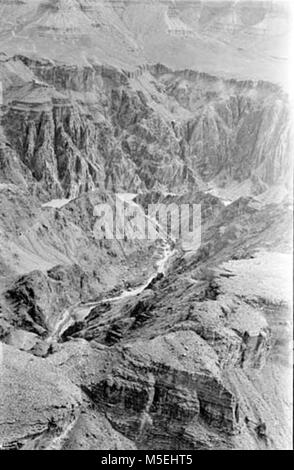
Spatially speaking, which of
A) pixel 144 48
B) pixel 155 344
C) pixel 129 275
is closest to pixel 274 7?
pixel 144 48

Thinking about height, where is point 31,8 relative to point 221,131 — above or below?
above

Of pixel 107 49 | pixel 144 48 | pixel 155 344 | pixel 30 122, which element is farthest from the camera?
pixel 144 48

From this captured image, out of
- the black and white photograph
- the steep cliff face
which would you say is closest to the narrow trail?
the black and white photograph

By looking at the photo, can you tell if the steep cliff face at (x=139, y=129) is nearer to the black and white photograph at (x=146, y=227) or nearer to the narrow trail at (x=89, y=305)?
the black and white photograph at (x=146, y=227)

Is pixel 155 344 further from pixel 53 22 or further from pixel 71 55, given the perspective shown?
pixel 53 22

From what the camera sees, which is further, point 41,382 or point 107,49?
point 107,49

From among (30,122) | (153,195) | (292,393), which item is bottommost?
(153,195)

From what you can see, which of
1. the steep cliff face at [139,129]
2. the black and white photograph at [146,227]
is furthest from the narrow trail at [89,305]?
the steep cliff face at [139,129]

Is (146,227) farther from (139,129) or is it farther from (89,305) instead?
(139,129)

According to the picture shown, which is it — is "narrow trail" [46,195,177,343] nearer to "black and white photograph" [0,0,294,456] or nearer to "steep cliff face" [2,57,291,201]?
"black and white photograph" [0,0,294,456]

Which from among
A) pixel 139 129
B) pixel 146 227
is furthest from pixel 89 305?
pixel 139 129
